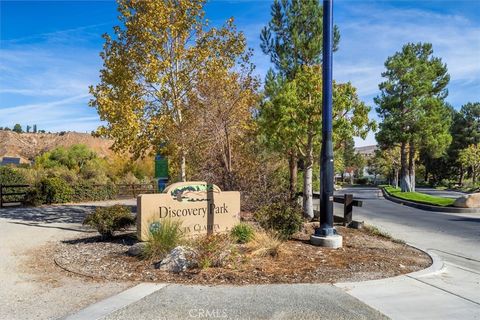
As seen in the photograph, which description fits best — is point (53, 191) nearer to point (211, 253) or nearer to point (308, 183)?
point (308, 183)

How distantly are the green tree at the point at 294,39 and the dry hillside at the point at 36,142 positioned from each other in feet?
172

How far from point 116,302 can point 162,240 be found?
250 cm

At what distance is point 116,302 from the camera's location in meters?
5.18

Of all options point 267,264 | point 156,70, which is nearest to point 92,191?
point 156,70

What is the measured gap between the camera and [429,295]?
5.58m

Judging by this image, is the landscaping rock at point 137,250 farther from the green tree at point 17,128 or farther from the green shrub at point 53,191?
the green tree at point 17,128

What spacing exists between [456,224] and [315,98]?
718 centimetres

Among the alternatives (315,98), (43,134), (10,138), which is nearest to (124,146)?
(315,98)

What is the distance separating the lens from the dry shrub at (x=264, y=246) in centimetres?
765

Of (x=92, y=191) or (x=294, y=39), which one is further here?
(x=92, y=191)

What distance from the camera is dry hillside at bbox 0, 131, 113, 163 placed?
6862 cm

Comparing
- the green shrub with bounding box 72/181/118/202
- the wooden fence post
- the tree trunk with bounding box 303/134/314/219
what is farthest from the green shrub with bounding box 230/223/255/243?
the green shrub with bounding box 72/181/118/202

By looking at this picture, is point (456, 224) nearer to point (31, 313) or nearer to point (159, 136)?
point (159, 136)

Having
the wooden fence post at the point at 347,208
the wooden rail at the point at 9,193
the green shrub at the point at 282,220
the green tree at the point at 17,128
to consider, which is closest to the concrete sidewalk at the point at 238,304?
the green shrub at the point at 282,220
